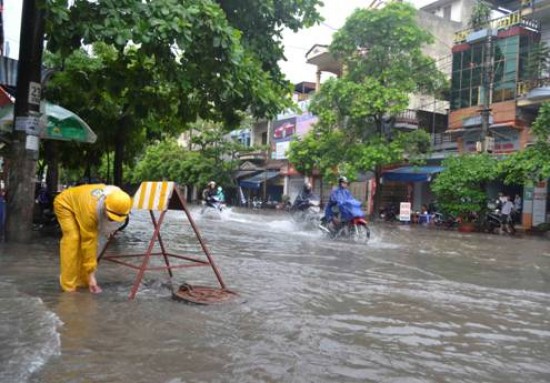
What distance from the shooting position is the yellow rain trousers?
5540 millimetres

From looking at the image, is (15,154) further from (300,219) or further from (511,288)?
(300,219)

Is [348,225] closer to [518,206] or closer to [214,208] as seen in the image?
[214,208]

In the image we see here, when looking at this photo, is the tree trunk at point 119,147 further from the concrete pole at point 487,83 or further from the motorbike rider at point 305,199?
the concrete pole at point 487,83

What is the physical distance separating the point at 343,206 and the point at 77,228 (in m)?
8.21

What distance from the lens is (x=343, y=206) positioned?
1301 cm

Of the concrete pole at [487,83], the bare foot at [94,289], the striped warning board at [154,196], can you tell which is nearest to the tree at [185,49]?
the striped warning board at [154,196]

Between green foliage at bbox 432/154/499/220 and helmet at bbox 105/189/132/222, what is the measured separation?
1873cm

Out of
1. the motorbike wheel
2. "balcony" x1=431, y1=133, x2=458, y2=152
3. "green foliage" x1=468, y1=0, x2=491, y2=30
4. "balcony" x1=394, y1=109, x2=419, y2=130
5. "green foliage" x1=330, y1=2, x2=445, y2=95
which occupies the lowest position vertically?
the motorbike wheel

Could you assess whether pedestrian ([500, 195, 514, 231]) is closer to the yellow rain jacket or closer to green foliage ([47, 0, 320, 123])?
green foliage ([47, 0, 320, 123])

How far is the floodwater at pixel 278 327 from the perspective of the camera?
3.60m

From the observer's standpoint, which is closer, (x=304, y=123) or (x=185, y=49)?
(x=185, y=49)

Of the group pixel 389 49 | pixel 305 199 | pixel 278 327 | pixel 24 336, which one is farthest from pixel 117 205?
pixel 389 49

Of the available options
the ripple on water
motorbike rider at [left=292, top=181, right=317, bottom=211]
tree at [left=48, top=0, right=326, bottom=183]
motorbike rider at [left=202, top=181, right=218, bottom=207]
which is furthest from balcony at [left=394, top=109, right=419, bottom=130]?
the ripple on water

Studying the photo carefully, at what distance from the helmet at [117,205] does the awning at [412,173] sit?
2429 centimetres
